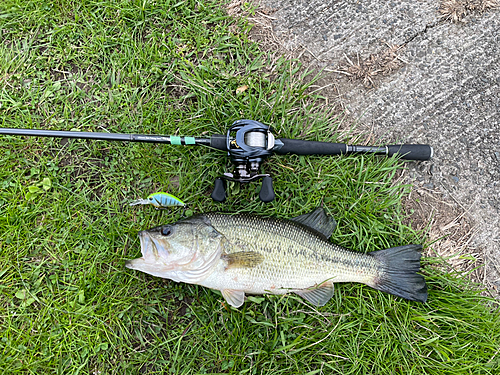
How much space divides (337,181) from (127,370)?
2778 millimetres

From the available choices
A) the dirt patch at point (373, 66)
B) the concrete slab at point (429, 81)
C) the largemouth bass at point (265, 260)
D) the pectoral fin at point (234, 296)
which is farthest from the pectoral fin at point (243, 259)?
the dirt patch at point (373, 66)

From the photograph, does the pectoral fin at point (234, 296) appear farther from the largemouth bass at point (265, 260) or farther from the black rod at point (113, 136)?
the black rod at point (113, 136)

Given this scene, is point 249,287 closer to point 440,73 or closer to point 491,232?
point 491,232

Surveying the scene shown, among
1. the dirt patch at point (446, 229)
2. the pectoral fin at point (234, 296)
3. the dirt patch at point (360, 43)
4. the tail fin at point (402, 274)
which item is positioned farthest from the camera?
the dirt patch at point (360, 43)

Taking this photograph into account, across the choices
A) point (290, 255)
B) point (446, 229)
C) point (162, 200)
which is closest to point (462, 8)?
→ point (446, 229)

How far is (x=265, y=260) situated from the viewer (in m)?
2.63

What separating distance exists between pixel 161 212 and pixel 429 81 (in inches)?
128

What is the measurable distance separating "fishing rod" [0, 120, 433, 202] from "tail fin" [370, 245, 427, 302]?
97 cm

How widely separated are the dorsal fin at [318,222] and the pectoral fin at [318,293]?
473 mm

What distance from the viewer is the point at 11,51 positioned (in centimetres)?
325

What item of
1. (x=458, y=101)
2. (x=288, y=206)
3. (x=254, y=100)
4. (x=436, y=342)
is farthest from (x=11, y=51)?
(x=436, y=342)

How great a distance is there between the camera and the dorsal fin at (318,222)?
2904 mm

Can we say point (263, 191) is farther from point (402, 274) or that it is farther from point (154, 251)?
point (402, 274)

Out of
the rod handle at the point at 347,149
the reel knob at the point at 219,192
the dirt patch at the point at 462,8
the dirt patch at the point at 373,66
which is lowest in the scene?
the reel knob at the point at 219,192
